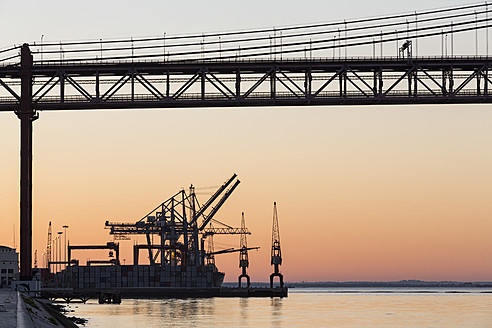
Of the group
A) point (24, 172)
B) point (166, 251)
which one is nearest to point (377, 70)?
point (24, 172)

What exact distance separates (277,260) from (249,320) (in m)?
85.9

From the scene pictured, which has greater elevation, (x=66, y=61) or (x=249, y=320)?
(x=66, y=61)

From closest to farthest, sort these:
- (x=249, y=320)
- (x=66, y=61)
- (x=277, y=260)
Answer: (x=66, y=61) < (x=249, y=320) < (x=277, y=260)

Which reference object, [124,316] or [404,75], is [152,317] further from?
[404,75]

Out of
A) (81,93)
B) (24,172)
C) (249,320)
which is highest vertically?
(81,93)

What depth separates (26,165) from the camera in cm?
7781

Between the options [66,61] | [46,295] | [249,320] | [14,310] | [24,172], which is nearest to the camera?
[14,310]

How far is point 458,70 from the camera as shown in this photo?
84625 millimetres

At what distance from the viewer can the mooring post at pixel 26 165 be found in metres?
77.1

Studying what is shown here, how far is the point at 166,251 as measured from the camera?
198m

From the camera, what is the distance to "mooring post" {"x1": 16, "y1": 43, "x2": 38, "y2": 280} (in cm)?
7712

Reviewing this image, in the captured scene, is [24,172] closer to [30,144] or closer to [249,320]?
[30,144]

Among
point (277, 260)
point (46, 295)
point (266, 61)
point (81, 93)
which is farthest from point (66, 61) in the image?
point (277, 260)

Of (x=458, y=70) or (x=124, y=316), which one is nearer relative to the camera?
(x=458, y=70)
